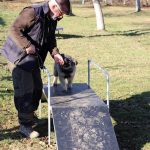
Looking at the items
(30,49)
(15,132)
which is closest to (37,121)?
(15,132)

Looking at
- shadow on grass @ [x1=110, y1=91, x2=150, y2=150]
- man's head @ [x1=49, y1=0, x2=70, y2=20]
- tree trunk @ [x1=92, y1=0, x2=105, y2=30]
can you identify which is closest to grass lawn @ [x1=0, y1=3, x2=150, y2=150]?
shadow on grass @ [x1=110, y1=91, x2=150, y2=150]

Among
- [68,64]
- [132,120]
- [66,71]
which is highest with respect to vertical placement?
[68,64]

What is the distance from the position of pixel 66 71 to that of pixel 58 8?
1.16 m

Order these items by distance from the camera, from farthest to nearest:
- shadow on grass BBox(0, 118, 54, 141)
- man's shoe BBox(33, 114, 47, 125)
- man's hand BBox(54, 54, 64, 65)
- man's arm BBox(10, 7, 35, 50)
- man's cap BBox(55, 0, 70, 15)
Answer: man's shoe BBox(33, 114, 47, 125) < shadow on grass BBox(0, 118, 54, 141) < man's hand BBox(54, 54, 64, 65) < man's arm BBox(10, 7, 35, 50) < man's cap BBox(55, 0, 70, 15)

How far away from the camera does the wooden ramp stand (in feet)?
17.6

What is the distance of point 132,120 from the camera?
7.20 metres

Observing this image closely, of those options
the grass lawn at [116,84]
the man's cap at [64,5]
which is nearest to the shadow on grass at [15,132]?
the grass lawn at [116,84]

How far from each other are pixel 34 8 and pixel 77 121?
4.93ft

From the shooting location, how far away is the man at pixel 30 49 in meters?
5.66

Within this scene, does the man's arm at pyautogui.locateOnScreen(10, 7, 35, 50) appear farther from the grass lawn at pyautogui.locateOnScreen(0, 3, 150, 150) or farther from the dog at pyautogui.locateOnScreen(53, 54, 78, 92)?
the grass lawn at pyautogui.locateOnScreen(0, 3, 150, 150)

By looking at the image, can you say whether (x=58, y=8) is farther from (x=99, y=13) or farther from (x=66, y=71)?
(x=99, y=13)

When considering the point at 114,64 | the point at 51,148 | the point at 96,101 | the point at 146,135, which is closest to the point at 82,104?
the point at 96,101

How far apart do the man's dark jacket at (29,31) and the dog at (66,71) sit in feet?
1.45

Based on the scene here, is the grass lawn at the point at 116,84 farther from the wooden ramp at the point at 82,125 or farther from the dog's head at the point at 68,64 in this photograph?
the dog's head at the point at 68,64
